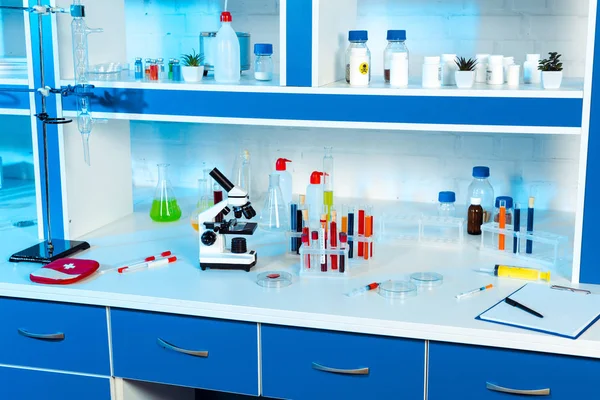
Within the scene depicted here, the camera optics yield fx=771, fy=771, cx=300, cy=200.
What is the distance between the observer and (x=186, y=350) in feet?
5.88

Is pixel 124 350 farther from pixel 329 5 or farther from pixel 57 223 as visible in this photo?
pixel 329 5

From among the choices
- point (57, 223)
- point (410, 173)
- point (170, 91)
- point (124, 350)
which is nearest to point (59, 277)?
point (124, 350)

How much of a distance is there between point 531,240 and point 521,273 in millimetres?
180

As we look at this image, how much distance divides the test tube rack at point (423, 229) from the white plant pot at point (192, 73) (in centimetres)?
68

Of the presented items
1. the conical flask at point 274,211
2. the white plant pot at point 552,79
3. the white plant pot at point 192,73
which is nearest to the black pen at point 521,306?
the white plant pot at point 552,79

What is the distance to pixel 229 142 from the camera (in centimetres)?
266

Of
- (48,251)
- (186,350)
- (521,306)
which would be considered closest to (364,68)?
(521,306)

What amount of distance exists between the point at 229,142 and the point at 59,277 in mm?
936

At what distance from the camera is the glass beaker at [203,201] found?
2332mm

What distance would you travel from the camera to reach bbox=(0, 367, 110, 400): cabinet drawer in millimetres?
1879

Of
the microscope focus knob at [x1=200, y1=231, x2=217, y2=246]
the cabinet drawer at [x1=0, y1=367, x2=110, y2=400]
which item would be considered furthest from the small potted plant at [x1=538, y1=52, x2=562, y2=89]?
the cabinet drawer at [x1=0, y1=367, x2=110, y2=400]

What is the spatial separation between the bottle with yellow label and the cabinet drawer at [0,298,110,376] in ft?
3.19

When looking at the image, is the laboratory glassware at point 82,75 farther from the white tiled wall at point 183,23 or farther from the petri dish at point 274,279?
the petri dish at point 274,279

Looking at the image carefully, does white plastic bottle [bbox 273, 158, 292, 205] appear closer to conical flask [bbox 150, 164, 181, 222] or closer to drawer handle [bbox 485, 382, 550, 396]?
conical flask [bbox 150, 164, 181, 222]
